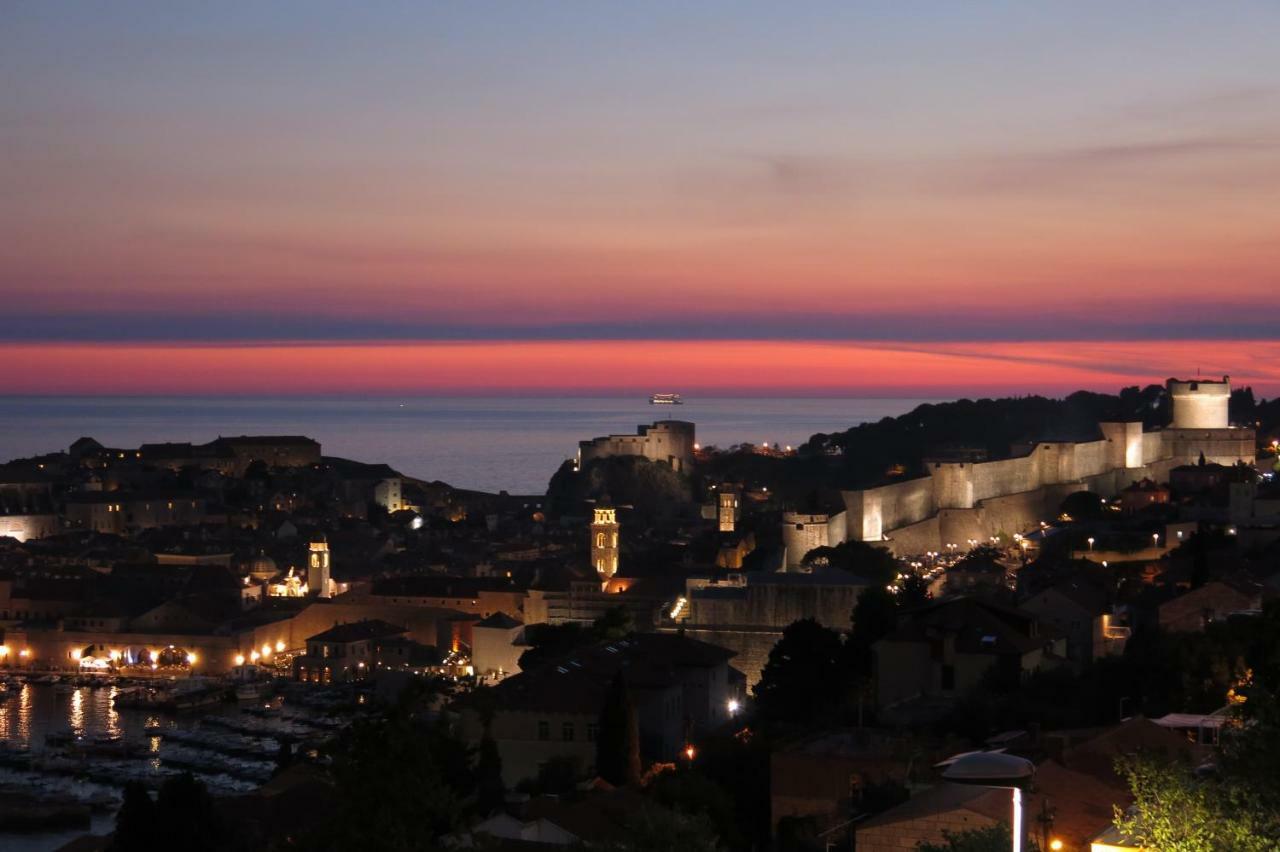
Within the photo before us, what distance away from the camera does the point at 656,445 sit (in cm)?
5219

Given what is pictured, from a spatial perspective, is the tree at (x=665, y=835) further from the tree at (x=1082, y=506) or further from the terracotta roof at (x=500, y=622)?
the tree at (x=1082, y=506)

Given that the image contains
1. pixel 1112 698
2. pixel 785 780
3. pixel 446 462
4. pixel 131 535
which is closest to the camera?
pixel 785 780

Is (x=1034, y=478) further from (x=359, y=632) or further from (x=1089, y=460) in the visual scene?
(x=359, y=632)

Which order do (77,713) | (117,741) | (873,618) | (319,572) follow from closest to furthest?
(873,618) < (117,741) < (77,713) < (319,572)

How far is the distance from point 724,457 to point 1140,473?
25.2 metres

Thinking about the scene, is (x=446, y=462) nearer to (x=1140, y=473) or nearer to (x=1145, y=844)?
(x=1140, y=473)

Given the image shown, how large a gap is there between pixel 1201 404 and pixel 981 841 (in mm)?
29756

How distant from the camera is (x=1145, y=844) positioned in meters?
7.34

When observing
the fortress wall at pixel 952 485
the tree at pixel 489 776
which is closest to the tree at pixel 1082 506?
the fortress wall at pixel 952 485

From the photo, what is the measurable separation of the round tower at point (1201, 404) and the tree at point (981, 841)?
29.2 meters

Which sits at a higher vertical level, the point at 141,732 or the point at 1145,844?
the point at 1145,844

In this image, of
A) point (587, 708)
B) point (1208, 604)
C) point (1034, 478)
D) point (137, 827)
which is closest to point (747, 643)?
point (587, 708)

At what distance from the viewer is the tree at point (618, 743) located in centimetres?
1585

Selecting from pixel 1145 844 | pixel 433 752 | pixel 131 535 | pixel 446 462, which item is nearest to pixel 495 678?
pixel 433 752
